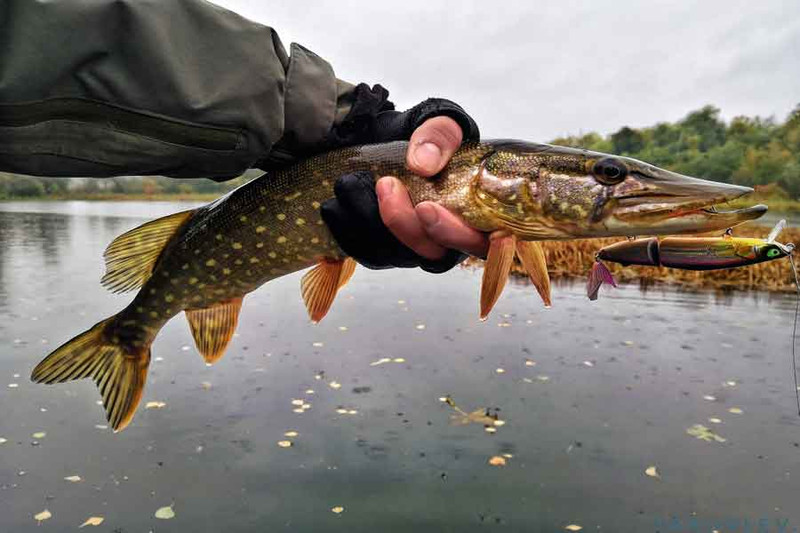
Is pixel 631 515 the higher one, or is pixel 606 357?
pixel 606 357

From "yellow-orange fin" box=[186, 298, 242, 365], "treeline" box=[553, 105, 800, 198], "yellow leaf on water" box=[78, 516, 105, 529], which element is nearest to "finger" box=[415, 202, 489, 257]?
"yellow-orange fin" box=[186, 298, 242, 365]

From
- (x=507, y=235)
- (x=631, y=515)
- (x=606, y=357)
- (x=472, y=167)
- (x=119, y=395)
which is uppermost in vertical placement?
(x=472, y=167)

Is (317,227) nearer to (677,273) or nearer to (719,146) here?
(677,273)

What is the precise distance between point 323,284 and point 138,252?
0.78m

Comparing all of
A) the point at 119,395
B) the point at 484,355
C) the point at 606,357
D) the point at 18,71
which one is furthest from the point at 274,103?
the point at 606,357

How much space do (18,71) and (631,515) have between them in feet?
13.2

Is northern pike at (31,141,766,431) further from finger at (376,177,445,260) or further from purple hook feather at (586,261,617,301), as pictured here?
purple hook feather at (586,261,617,301)

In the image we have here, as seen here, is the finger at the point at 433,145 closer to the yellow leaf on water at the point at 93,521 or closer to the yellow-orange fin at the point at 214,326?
the yellow-orange fin at the point at 214,326

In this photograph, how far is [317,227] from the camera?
209 centimetres

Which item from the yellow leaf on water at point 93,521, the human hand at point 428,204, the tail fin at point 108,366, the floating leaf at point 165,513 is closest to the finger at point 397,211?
the human hand at point 428,204

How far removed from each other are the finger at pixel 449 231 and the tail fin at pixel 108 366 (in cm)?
130

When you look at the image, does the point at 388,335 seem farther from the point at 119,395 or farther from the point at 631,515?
the point at 119,395

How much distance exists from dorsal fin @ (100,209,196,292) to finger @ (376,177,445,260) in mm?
833

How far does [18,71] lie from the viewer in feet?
4.69
